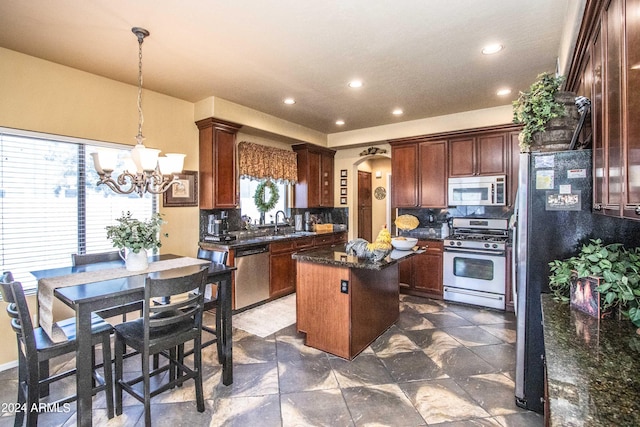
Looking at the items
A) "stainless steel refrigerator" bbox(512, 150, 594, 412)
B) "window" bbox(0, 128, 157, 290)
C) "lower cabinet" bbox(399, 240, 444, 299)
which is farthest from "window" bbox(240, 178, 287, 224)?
"stainless steel refrigerator" bbox(512, 150, 594, 412)

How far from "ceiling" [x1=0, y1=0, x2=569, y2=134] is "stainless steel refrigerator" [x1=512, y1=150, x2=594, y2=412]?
115 centimetres

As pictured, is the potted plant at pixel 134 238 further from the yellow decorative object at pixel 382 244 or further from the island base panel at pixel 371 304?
the yellow decorative object at pixel 382 244

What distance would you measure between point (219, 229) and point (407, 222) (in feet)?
9.43

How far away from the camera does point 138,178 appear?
8.35 feet

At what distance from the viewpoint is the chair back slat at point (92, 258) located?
9.04ft

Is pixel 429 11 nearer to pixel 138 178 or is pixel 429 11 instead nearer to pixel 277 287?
pixel 138 178

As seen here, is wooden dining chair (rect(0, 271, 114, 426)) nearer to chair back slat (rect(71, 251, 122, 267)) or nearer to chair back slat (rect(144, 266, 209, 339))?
chair back slat (rect(144, 266, 209, 339))

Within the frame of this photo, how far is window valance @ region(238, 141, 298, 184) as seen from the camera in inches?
196

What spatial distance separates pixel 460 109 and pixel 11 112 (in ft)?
16.6

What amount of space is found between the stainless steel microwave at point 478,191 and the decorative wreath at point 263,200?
2784mm

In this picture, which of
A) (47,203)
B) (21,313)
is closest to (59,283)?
(21,313)

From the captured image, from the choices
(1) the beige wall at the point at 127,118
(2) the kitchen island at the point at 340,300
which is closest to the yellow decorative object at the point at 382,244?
(2) the kitchen island at the point at 340,300

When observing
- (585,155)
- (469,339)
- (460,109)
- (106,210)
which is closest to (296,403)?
(469,339)

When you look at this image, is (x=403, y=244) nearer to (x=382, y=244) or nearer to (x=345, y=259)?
(x=382, y=244)
